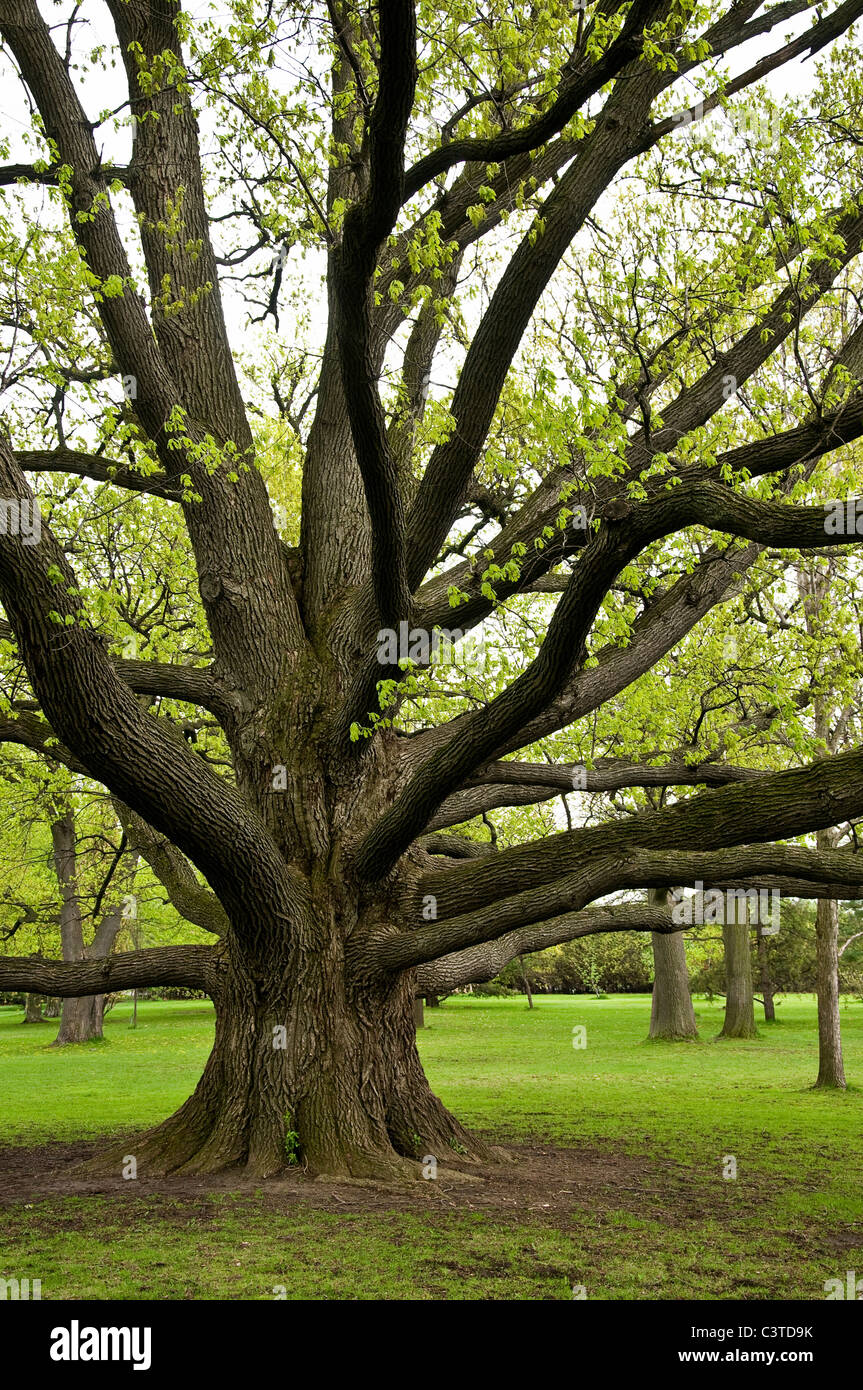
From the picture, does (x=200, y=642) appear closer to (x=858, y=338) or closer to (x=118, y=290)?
(x=118, y=290)

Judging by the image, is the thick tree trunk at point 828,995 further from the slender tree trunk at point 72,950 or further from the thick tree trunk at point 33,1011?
the thick tree trunk at point 33,1011

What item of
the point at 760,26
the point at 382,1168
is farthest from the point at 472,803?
the point at 760,26

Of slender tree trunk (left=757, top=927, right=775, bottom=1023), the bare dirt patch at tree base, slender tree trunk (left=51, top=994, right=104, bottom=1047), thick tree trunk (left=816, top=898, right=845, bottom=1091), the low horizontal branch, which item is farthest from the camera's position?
slender tree trunk (left=757, top=927, right=775, bottom=1023)

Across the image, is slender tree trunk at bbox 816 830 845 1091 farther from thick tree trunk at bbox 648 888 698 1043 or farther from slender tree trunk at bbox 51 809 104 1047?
slender tree trunk at bbox 51 809 104 1047

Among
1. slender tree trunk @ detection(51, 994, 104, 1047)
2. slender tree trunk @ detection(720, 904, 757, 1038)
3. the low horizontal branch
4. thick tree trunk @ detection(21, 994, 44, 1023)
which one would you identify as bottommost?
thick tree trunk @ detection(21, 994, 44, 1023)

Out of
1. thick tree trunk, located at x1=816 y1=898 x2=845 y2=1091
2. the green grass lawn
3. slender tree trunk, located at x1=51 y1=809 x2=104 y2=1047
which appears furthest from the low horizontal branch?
slender tree trunk, located at x1=51 y1=809 x2=104 y2=1047

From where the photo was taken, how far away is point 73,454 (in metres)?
10.1

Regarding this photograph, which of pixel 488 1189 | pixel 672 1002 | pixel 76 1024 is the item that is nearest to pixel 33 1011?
pixel 76 1024

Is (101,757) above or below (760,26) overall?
below

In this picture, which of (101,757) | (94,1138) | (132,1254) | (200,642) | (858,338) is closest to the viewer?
(132,1254)

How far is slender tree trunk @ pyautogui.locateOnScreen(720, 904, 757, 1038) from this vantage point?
2783cm

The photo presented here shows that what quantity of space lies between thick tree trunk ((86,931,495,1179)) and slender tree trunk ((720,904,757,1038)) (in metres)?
19.4

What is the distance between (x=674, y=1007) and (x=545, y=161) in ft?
77.3

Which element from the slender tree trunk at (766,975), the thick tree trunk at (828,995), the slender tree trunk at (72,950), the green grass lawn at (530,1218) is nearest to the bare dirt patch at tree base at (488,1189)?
the green grass lawn at (530,1218)
